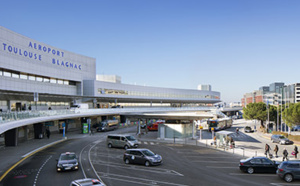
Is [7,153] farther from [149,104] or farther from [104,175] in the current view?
[149,104]

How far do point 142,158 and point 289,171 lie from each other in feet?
42.7

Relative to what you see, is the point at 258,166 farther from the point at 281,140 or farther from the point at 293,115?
the point at 293,115

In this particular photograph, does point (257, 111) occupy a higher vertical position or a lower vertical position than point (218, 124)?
higher

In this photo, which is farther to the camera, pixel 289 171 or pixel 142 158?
pixel 142 158

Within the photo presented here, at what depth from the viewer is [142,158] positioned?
24844mm

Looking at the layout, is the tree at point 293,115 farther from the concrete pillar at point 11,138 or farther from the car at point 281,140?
the concrete pillar at point 11,138

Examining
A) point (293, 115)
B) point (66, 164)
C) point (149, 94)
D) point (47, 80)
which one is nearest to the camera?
point (66, 164)

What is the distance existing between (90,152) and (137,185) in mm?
16156

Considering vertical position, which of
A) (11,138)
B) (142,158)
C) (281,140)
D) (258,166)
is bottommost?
(281,140)

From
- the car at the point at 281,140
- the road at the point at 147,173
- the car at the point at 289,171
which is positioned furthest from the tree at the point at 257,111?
the car at the point at 289,171

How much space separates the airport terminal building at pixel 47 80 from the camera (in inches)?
2068

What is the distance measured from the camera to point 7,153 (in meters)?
32.2

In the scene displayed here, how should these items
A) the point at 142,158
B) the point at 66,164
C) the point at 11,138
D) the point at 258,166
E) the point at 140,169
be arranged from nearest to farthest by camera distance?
the point at 258,166 → the point at 66,164 → the point at 140,169 → the point at 142,158 → the point at 11,138

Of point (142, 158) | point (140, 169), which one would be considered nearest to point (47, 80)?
point (142, 158)
